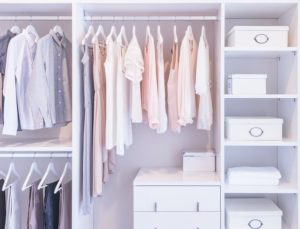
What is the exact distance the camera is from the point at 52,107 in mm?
2207

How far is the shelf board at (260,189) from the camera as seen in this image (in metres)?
2.22

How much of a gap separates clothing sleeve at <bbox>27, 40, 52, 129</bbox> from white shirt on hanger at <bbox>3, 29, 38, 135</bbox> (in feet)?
0.16

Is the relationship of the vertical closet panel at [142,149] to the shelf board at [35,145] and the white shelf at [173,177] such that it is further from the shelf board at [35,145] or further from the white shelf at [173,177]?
the shelf board at [35,145]

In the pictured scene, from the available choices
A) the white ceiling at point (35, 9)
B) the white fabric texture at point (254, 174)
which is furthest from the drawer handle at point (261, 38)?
the white ceiling at point (35, 9)

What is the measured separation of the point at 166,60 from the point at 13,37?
113 centimetres

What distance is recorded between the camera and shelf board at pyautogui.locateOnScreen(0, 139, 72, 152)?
2232 millimetres

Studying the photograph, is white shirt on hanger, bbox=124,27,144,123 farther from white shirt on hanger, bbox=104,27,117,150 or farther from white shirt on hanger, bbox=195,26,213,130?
white shirt on hanger, bbox=195,26,213,130

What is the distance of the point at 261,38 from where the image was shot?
2283 mm

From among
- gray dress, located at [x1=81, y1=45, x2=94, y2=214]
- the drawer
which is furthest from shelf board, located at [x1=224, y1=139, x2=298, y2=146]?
gray dress, located at [x1=81, y1=45, x2=94, y2=214]

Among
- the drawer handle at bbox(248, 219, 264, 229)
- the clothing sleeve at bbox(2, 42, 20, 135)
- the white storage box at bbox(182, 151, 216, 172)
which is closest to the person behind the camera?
the clothing sleeve at bbox(2, 42, 20, 135)

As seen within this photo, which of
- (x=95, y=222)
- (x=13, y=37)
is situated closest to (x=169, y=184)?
(x=95, y=222)

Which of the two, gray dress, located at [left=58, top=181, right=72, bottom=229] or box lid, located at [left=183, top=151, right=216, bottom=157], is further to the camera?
box lid, located at [left=183, top=151, right=216, bottom=157]

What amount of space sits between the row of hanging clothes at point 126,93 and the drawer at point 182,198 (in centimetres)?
35

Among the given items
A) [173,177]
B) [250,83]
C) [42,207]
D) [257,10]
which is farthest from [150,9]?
[42,207]
